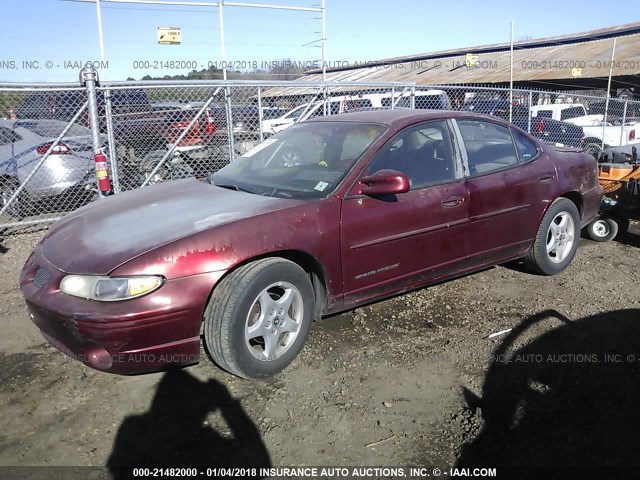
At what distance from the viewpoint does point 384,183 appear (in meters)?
3.55

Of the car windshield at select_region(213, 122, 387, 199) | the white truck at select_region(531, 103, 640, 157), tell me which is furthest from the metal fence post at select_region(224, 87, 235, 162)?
the white truck at select_region(531, 103, 640, 157)

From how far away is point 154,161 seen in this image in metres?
8.12

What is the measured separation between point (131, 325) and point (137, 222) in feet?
2.58

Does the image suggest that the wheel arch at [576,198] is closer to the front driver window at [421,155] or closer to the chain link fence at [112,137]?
the front driver window at [421,155]

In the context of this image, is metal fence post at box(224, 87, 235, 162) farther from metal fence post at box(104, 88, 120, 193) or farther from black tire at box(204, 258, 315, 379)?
black tire at box(204, 258, 315, 379)

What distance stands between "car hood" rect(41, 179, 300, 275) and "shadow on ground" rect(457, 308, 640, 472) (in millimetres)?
1746

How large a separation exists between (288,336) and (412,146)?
172 cm

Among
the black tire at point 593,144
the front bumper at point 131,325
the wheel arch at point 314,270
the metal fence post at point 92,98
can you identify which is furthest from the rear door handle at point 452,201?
the black tire at point 593,144

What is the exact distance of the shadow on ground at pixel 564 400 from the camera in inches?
103

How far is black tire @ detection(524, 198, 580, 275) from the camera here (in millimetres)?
4863

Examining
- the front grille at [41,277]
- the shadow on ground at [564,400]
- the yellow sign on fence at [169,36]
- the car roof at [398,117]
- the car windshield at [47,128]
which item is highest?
the yellow sign on fence at [169,36]

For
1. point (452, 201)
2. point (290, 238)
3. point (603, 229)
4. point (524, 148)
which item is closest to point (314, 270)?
point (290, 238)

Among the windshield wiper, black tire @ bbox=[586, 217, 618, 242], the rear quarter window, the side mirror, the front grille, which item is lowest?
black tire @ bbox=[586, 217, 618, 242]

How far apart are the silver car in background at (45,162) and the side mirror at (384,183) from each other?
5298mm
